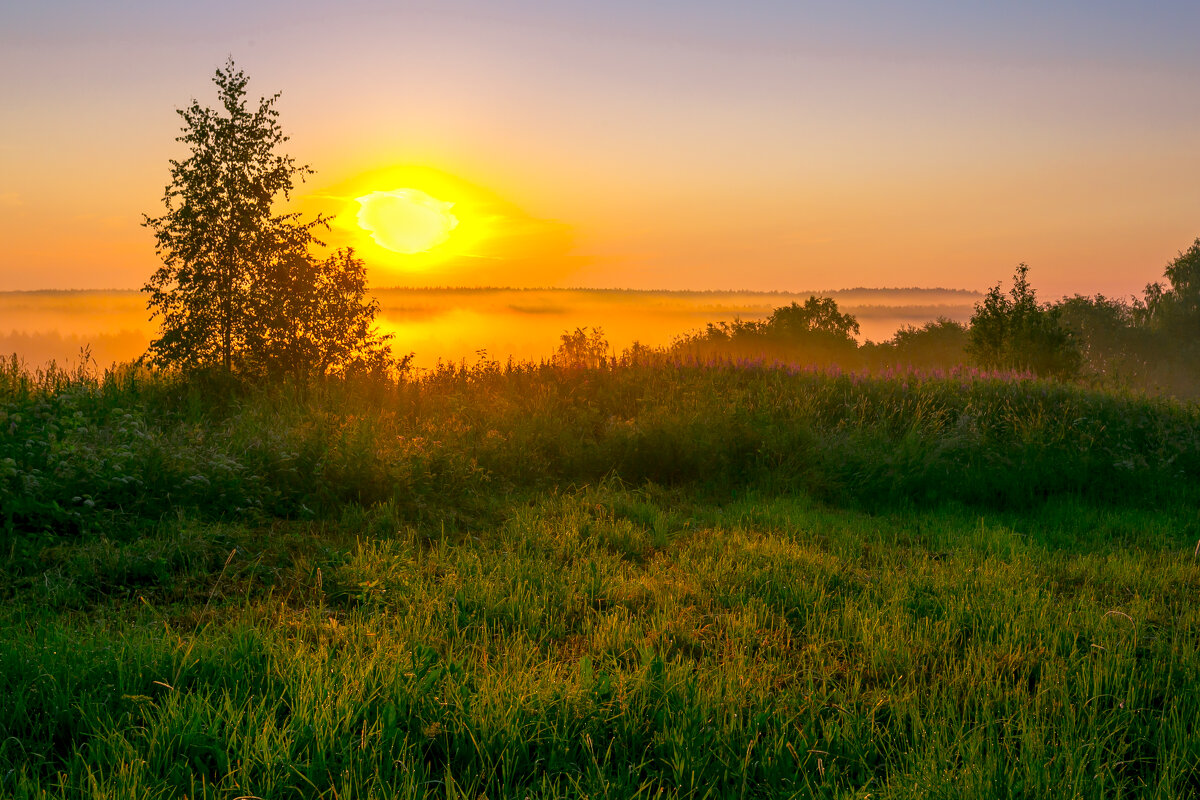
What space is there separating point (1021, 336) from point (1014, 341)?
9.1 inches

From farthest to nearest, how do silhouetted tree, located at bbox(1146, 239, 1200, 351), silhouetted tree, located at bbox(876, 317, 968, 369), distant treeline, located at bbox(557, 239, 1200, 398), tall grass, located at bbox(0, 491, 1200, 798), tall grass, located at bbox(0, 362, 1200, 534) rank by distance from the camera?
silhouetted tree, located at bbox(1146, 239, 1200, 351)
silhouetted tree, located at bbox(876, 317, 968, 369)
distant treeline, located at bbox(557, 239, 1200, 398)
tall grass, located at bbox(0, 362, 1200, 534)
tall grass, located at bbox(0, 491, 1200, 798)

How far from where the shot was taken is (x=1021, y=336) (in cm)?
2280

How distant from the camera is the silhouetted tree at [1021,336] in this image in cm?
2277

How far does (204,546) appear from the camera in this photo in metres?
5.73

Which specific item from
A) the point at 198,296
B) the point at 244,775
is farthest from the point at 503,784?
the point at 198,296

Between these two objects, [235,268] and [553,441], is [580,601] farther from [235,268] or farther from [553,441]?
[235,268]

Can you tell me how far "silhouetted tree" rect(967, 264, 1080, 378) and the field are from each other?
1313cm

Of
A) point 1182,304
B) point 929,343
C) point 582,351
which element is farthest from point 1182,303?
point 582,351

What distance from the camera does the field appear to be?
10.2 ft

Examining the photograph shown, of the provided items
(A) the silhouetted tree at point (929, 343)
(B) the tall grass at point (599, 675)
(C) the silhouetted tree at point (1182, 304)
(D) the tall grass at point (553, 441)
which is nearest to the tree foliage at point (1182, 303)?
(C) the silhouetted tree at point (1182, 304)

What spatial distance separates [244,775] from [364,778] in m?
0.42

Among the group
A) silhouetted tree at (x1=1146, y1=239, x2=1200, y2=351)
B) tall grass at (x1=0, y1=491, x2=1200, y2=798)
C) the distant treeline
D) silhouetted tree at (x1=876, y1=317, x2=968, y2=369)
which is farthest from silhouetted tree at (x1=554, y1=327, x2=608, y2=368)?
silhouetted tree at (x1=1146, y1=239, x2=1200, y2=351)

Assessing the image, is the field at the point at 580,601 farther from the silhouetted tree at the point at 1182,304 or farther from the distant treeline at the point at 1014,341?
the silhouetted tree at the point at 1182,304

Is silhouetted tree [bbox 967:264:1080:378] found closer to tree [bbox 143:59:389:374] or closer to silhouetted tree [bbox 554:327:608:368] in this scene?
silhouetted tree [bbox 554:327:608:368]
